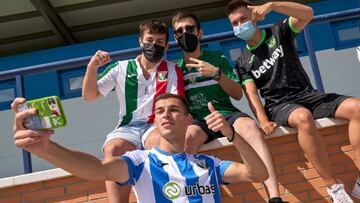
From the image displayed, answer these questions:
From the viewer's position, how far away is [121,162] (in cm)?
201

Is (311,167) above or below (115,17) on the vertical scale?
below

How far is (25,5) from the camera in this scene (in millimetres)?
7531

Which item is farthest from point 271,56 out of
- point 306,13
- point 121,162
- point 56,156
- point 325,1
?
point 325,1

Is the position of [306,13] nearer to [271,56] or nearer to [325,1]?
[271,56]

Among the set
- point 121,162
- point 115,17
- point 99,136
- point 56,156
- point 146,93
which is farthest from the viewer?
point 115,17

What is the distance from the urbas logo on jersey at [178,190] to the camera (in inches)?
80.1

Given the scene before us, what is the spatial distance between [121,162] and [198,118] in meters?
1.01

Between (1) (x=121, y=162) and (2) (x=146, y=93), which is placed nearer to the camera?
(1) (x=121, y=162)

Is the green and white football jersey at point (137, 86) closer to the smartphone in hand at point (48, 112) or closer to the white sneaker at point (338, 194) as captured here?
the white sneaker at point (338, 194)

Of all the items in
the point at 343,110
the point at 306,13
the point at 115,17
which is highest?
the point at 115,17

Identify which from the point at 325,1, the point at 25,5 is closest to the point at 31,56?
the point at 25,5

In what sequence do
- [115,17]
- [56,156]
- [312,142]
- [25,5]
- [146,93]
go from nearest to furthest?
[56,156] → [312,142] → [146,93] → [25,5] → [115,17]

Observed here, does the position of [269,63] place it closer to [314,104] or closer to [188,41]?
[314,104]

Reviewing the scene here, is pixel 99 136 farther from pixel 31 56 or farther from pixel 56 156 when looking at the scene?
pixel 56 156
